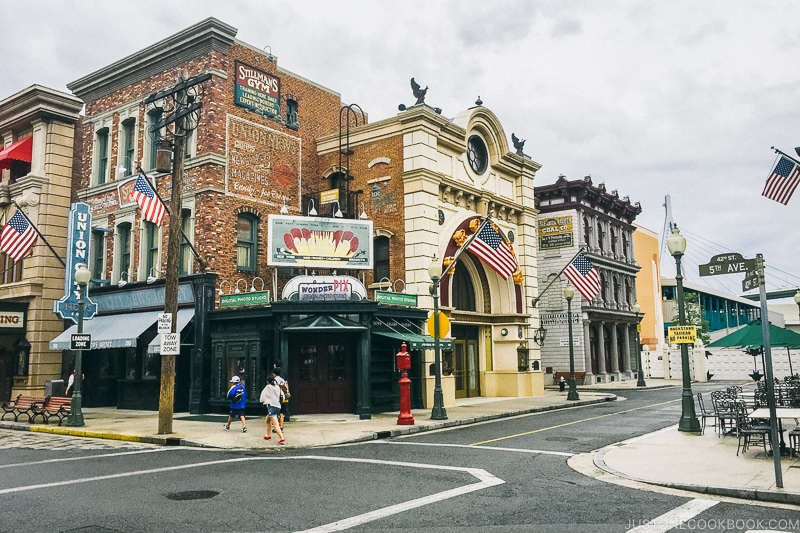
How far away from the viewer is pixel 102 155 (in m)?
27.7

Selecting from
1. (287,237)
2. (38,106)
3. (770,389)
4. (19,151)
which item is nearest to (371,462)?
(770,389)

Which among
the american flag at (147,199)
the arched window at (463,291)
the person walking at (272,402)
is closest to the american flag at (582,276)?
the arched window at (463,291)

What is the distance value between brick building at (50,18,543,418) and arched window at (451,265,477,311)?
89 millimetres

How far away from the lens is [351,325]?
20.7 metres

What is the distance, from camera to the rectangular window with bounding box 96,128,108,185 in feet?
90.4

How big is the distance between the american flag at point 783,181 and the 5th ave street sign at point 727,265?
9597 millimetres

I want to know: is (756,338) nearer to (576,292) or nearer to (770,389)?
(770,389)

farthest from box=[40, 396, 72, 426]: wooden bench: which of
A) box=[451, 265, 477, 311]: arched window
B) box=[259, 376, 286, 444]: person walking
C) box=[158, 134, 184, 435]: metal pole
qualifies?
box=[451, 265, 477, 311]: arched window

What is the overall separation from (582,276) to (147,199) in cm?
1703

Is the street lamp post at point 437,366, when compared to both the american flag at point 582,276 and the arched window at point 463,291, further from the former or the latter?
the american flag at point 582,276

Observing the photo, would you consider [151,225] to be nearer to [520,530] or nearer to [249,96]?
[249,96]

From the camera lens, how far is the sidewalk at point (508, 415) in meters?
9.47

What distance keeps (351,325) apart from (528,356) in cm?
1112

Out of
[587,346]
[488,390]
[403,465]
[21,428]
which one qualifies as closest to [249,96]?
[21,428]
